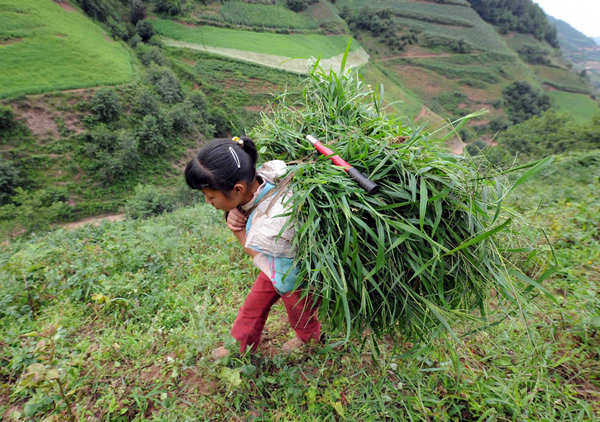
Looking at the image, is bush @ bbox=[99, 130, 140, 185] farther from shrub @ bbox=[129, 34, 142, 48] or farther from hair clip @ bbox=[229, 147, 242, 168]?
hair clip @ bbox=[229, 147, 242, 168]

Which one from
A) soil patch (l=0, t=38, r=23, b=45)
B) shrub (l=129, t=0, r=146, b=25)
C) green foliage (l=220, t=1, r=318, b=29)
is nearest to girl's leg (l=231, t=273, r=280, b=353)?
Answer: soil patch (l=0, t=38, r=23, b=45)

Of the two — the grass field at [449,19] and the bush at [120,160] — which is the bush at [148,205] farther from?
the grass field at [449,19]

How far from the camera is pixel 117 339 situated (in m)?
1.91

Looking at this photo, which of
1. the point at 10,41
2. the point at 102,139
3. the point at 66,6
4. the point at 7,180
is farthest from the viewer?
the point at 66,6

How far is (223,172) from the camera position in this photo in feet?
4.62

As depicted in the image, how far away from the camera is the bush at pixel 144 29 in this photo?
3488 centimetres

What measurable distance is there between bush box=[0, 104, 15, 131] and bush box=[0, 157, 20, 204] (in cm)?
318

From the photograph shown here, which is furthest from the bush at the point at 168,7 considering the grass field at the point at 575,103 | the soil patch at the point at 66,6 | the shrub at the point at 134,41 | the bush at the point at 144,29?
the grass field at the point at 575,103

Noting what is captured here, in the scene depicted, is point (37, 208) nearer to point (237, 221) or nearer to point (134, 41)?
point (237, 221)

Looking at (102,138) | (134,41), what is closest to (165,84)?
(102,138)

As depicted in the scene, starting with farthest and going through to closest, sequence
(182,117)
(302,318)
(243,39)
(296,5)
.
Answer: (296,5), (243,39), (182,117), (302,318)

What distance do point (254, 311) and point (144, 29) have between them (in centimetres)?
4664

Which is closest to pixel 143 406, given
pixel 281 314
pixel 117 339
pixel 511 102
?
pixel 117 339

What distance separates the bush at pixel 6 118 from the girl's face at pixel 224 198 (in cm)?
2789
